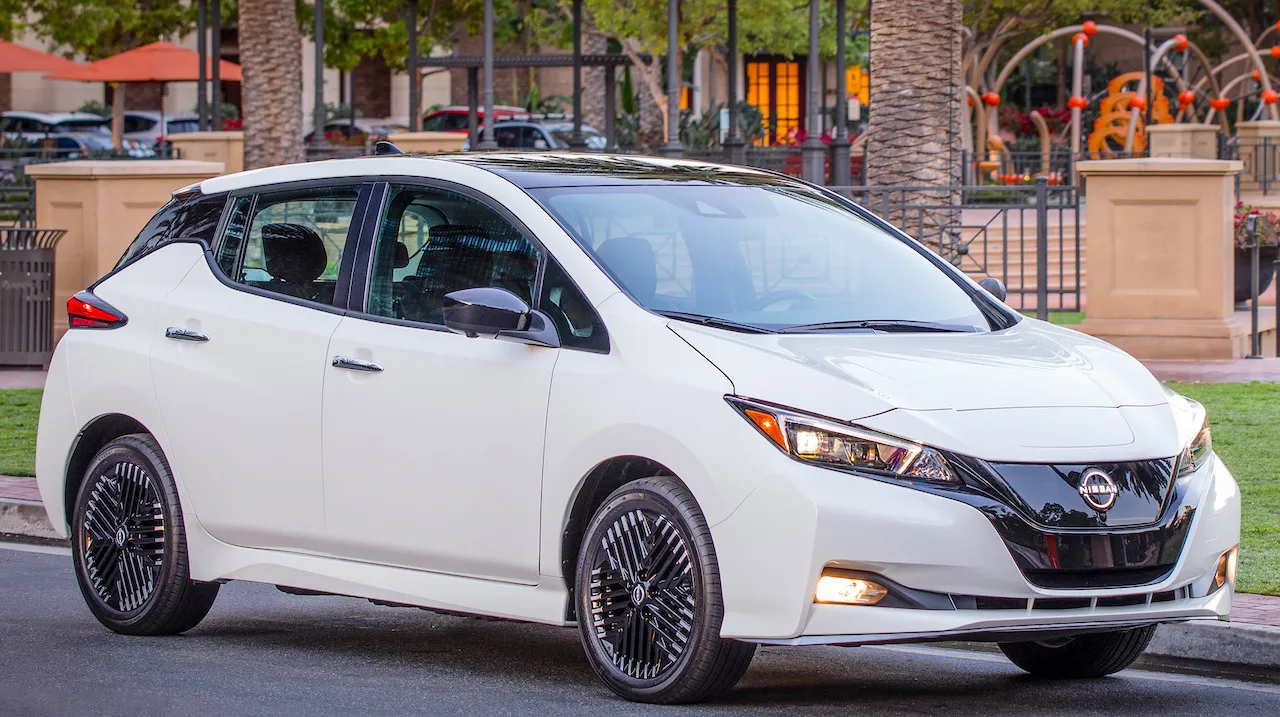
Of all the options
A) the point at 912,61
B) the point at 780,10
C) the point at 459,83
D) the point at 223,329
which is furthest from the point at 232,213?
the point at 459,83

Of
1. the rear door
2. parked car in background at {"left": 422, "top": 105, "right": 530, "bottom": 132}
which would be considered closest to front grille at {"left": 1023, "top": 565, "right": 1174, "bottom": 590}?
the rear door

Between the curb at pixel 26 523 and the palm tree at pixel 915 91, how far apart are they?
10628mm

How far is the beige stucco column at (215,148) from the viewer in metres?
31.1

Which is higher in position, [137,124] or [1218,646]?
[137,124]

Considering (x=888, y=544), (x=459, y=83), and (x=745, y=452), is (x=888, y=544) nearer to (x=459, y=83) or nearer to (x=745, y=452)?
(x=745, y=452)

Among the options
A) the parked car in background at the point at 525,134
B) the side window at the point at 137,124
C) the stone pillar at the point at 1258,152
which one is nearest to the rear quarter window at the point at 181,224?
the stone pillar at the point at 1258,152

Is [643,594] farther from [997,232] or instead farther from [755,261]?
[997,232]

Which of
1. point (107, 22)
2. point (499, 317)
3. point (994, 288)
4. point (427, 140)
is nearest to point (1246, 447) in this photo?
point (994, 288)

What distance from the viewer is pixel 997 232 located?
826 inches

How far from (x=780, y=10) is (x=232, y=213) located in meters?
35.9

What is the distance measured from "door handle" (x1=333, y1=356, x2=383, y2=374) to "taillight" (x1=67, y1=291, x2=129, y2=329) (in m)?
1.28

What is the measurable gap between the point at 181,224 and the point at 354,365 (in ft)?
4.94

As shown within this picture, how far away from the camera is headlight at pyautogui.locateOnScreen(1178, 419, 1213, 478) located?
565cm

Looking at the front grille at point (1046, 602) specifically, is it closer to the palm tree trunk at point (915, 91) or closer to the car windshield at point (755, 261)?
the car windshield at point (755, 261)
